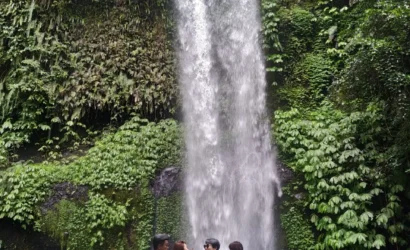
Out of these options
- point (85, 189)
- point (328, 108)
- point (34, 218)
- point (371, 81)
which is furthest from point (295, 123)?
point (34, 218)

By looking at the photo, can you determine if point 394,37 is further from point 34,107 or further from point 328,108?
point 34,107

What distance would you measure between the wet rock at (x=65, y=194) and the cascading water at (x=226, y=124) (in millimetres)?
2011

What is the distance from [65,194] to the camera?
7738 mm

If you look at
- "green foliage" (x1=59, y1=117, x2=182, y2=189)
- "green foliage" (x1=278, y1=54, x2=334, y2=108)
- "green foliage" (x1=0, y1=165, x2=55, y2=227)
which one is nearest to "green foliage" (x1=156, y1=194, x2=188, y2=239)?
"green foliage" (x1=59, y1=117, x2=182, y2=189)

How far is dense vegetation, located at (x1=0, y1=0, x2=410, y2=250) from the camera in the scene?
21.6ft

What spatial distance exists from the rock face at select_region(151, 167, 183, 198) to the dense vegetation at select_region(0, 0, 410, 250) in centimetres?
16

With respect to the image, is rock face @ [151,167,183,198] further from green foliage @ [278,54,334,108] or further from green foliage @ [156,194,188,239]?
green foliage @ [278,54,334,108]

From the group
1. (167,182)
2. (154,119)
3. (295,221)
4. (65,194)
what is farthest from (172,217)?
(154,119)

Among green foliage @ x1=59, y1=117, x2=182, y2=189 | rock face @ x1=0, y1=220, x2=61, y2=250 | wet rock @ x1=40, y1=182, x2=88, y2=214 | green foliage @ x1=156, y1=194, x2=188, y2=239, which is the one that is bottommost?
rock face @ x1=0, y1=220, x2=61, y2=250

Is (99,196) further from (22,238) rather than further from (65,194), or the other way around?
(22,238)

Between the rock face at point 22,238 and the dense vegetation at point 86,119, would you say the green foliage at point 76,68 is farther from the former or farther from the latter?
the rock face at point 22,238

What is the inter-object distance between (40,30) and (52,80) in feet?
5.13

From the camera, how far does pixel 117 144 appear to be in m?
8.46

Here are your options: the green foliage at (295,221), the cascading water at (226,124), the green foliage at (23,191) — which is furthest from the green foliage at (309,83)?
the green foliage at (23,191)
